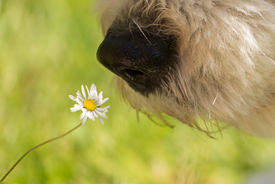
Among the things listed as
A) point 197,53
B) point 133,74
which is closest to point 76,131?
point 133,74

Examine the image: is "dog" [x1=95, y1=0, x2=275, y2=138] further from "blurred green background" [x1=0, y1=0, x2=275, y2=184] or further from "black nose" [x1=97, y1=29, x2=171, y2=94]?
"blurred green background" [x1=0, y1=0, x2=275, y2=184]

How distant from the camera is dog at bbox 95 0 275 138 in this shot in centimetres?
103

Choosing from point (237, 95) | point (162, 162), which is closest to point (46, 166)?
point (162, 162)

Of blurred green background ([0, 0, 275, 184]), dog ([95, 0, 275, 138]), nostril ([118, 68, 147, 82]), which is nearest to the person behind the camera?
dog ([95, 0, 275, 138])

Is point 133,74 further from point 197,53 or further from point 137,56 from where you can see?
point 197,53

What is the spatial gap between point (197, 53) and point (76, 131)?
5.01 ft

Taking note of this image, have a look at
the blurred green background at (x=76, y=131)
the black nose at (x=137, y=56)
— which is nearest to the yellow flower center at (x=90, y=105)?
the black nose at (x=137, y=56)

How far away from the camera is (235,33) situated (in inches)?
40.7

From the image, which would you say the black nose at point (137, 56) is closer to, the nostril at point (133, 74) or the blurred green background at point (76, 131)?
the nostril at point (133, 74)

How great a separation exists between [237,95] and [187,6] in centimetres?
36

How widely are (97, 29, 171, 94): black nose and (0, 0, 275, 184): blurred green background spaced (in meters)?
0.86

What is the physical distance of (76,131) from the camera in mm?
2340

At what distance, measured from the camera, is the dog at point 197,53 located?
1029 millimetres

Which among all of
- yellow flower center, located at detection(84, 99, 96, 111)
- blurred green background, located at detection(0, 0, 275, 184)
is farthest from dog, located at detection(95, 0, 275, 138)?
blurred green background, located at detection(0, 0, 275, 184)
